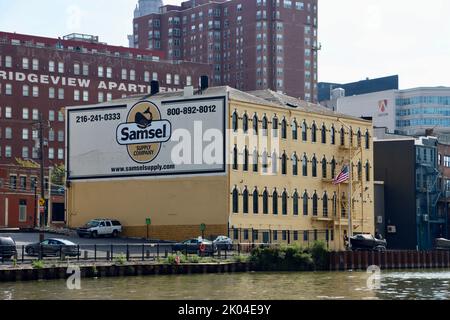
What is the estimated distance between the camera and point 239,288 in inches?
2210

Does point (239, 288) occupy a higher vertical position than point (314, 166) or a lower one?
lower

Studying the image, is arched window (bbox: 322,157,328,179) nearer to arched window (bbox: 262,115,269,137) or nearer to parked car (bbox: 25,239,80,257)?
arched window (bbox: 262,115,269,137)

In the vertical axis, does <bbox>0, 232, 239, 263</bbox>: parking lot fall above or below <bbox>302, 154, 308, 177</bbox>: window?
below

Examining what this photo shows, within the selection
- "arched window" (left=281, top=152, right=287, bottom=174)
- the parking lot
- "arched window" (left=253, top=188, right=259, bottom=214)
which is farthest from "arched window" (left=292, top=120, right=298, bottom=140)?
the parking lot

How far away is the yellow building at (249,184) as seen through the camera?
9312 cm

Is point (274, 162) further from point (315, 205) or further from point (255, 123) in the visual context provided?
point (315, 205)

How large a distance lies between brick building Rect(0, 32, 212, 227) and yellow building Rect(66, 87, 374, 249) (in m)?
70.0

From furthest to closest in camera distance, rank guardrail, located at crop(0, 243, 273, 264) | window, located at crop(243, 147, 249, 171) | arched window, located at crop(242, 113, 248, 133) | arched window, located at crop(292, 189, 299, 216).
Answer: arched window, located at crop(292, 189, 299, 216)
arched window, located at crop(242, 113, 248, 133)
window, located at crop(243, 147, 249, 171)
guardrail, located at crop(0, 243, 273, 264)

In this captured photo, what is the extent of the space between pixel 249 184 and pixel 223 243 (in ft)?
43.4

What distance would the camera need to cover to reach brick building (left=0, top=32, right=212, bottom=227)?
173m

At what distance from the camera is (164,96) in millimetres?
98625

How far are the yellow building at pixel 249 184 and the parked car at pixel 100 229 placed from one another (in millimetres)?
1482

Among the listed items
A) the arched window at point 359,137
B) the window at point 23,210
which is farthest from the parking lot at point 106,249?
the window at point 23,210

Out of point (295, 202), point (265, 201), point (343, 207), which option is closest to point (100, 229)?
point (265, 201)
